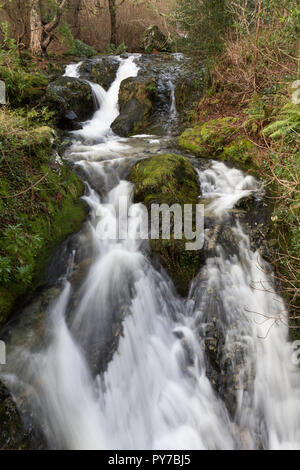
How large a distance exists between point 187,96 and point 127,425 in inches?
435

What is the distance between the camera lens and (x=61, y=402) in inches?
112

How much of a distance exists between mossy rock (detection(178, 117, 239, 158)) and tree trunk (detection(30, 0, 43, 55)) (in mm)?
8900

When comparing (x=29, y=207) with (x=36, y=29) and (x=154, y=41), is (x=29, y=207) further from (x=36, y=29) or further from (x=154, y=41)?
(x=154, y=41)

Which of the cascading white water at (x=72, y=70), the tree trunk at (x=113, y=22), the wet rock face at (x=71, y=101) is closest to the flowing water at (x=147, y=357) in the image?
the wet rock face at (x=71, y=101)

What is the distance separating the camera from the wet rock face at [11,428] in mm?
2314

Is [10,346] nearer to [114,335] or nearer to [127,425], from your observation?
[114,335]

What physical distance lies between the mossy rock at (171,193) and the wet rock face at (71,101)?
4.46 m

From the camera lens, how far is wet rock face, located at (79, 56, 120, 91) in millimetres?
11905

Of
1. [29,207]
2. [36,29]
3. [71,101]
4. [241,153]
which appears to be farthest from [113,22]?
[29,207]

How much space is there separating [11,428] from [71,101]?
10.1 m

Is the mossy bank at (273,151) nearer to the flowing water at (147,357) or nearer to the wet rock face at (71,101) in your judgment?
the flowing water at (147,357)

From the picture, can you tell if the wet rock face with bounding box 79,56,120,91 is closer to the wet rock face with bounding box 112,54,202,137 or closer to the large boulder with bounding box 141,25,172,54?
the wet rock face with bounding box 112,54,202,137
